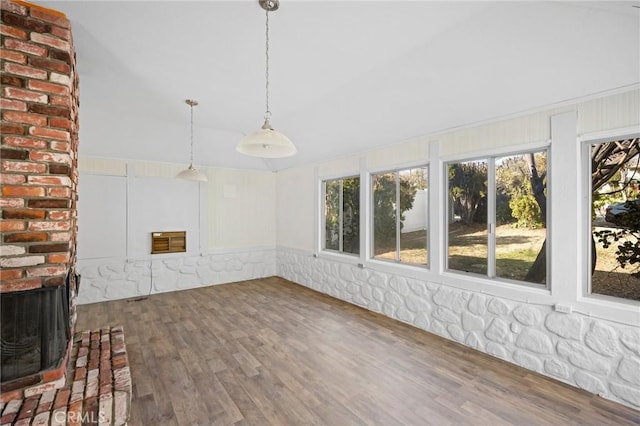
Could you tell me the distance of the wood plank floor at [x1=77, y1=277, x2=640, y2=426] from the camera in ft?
7.07

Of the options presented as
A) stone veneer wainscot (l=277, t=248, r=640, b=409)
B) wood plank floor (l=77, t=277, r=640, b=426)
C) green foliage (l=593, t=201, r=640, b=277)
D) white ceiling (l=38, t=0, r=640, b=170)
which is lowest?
wood plank floor (l=77, t=277, r=640, b=426)

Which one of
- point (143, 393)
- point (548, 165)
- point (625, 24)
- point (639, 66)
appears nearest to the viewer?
point (625, 24)

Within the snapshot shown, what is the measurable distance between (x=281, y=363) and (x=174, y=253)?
376 centimetres

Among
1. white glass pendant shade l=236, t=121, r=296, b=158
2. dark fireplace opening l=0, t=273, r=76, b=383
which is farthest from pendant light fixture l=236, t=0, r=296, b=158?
dark fireplace opening l=0, t=273, r=76, b=383

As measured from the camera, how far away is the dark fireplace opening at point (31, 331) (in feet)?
5.72

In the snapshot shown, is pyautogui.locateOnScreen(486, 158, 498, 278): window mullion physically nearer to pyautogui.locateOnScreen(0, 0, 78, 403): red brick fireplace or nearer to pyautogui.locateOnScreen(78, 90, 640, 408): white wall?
pyautogui.locateOnScreen(78, 90, 640, 408): white wall

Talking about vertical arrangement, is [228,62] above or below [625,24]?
above

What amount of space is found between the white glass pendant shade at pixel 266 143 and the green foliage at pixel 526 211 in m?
2.61

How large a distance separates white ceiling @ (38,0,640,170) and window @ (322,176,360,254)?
1.30 meters

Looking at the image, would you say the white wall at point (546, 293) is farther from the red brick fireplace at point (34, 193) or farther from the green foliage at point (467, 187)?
the red brick fireplace at point (34, 193)

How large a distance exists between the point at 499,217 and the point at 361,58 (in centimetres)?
232

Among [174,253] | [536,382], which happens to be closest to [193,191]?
[174,253]

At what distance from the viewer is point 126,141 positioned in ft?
15.9

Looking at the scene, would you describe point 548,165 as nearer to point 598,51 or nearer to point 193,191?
point 598,51
